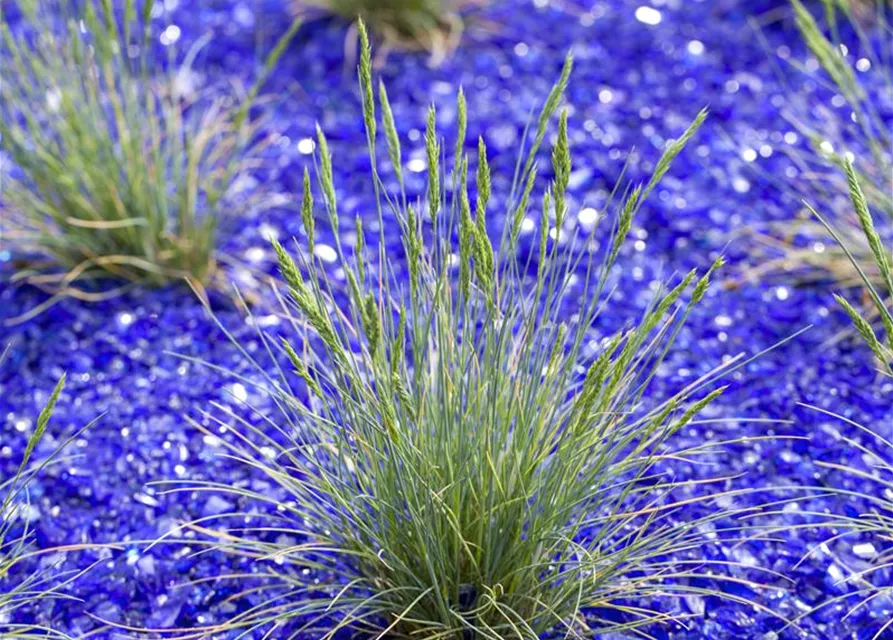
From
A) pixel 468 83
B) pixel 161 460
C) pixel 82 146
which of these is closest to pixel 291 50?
pixel 468 83

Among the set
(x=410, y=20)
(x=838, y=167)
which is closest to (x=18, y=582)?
(x=838, y=167)

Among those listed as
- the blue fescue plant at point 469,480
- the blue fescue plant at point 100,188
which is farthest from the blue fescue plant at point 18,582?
the blue fescue plant at point 100,188

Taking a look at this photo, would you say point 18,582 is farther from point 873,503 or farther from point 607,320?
point 873,503

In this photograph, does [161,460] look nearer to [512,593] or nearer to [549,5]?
[512,593]

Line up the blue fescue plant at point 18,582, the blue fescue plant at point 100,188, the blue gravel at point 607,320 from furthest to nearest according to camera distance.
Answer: the blue fescue plant at point 100,188 → the blue gravel at point 607,320 → the blue fescue plant at point 18,582

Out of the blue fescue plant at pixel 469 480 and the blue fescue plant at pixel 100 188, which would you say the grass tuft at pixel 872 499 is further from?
the blue fescue plant at pixel 100 188
